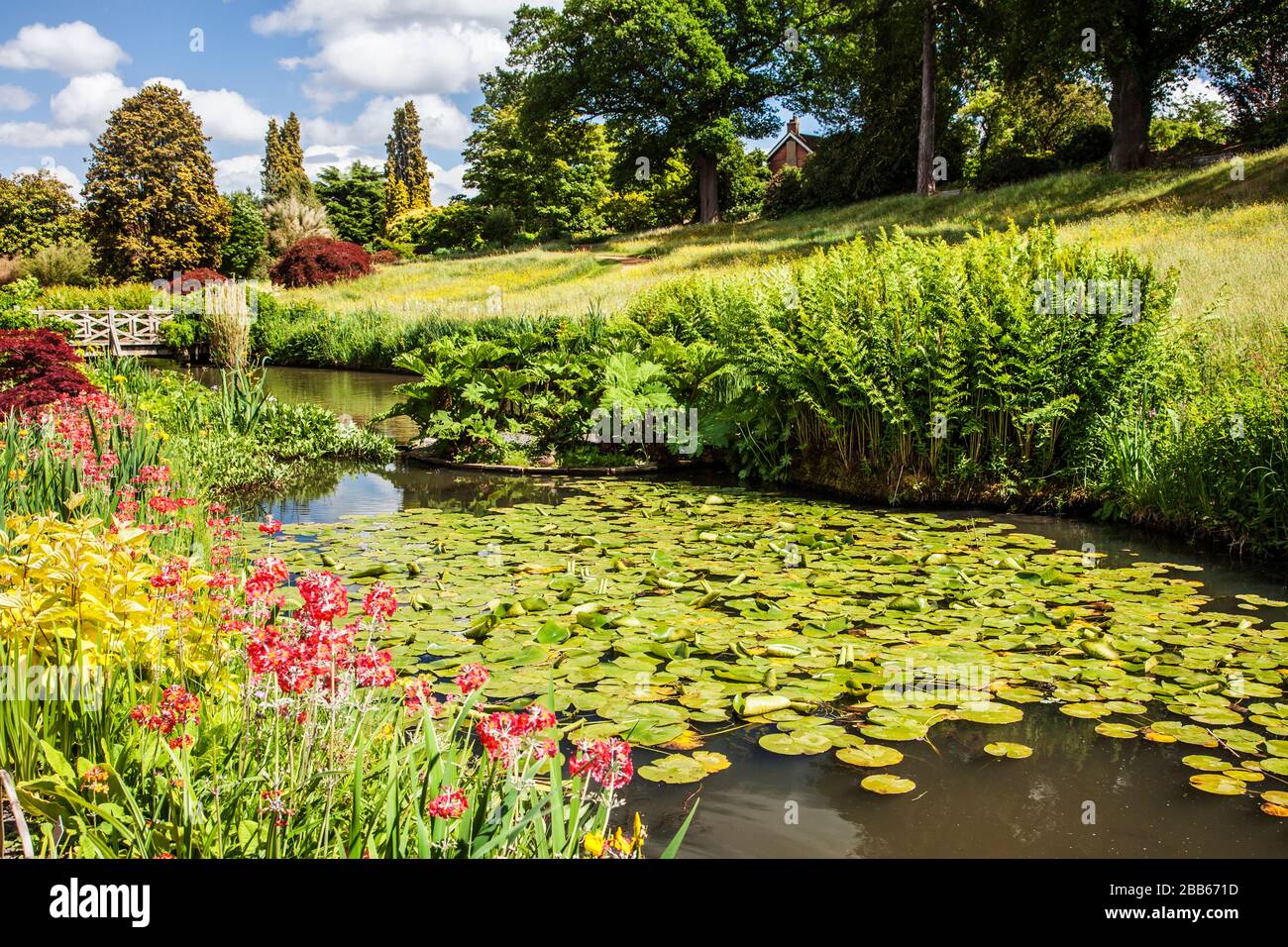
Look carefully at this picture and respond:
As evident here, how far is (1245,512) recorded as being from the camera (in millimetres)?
5984

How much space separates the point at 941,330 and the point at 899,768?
15.2ft

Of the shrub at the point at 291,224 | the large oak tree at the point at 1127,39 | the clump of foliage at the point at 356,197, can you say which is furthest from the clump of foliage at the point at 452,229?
the large oak tree at the point at 1127,39

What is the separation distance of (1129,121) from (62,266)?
39885mm

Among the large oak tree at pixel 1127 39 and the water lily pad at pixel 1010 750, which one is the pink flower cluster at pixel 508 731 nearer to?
the water lily pad at pixel 1010 750

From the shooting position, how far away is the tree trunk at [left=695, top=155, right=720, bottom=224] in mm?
40188

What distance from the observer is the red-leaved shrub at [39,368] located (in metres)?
6.80

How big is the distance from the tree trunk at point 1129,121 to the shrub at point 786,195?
13630mm

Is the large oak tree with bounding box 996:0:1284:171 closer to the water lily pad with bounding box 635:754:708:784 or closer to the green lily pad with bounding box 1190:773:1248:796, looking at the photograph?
the green lily pad with bounding box 1190:773:1248:796

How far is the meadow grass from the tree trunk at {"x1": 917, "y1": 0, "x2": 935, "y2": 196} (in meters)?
0.87

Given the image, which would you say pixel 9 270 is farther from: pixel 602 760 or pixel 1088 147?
pixel 602 760

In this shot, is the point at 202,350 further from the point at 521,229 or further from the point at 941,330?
the point at 521,229
